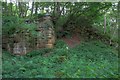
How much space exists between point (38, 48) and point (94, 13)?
270cm

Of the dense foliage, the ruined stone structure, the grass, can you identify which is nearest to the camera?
the grass

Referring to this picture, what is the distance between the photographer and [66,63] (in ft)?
22.3

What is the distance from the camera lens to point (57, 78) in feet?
17.3

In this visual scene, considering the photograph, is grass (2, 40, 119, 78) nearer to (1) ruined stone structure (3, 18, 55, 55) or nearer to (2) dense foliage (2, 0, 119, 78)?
(2) dense foliage (2, 0, 119, 78)

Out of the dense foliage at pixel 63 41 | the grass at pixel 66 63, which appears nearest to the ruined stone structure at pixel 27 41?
the dense foliage at pixel 63 41

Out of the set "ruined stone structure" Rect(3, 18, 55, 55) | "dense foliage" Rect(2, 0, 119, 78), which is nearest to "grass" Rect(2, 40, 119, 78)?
"dense foliage" Rect(2, 0, 119, 78)

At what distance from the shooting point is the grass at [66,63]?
557cm

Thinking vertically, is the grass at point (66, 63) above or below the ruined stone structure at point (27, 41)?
below

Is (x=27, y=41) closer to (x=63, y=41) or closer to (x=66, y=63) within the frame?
(x=63, y=41)

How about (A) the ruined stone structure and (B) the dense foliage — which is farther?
(A) the ruined stone structure

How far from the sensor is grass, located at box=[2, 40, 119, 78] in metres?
5.57

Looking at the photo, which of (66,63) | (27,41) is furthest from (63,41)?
(66,63)

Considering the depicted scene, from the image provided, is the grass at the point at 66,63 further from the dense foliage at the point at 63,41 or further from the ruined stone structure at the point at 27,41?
the ruined stone structure at the point at 27,41

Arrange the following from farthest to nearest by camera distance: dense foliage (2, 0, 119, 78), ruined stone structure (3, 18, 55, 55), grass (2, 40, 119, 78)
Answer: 1. ruined stone structure (3, 18, 55, 55)
2. dense foliage (2, 0, 119, 78)
3. grass (2, 40, 119, 78)
